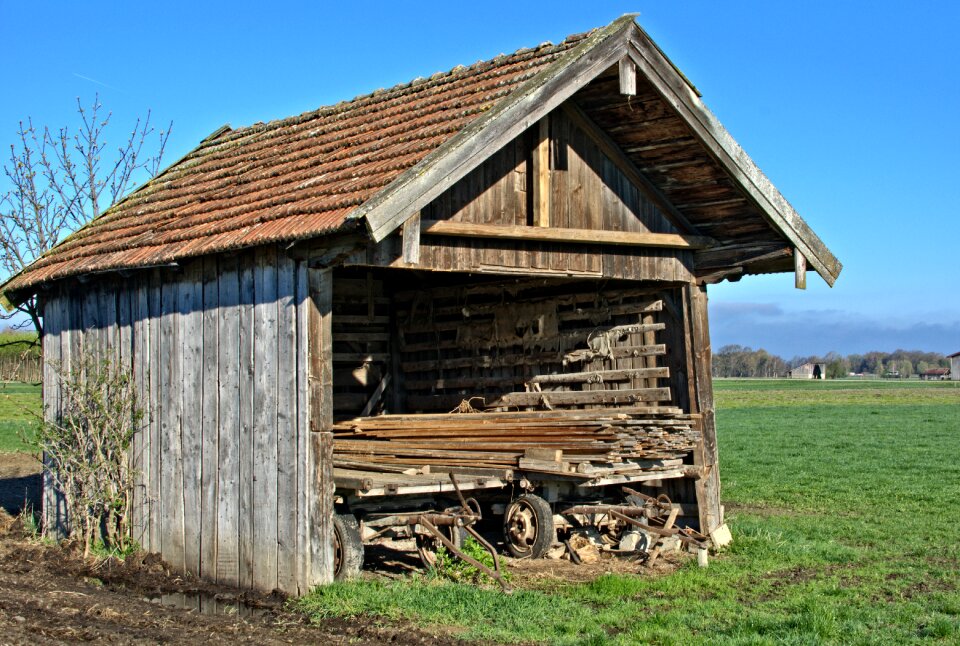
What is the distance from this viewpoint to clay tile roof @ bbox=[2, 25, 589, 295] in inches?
385

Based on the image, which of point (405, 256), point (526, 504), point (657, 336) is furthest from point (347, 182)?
point (657, 336)

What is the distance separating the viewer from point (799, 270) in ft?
38.0

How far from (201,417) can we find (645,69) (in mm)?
5516

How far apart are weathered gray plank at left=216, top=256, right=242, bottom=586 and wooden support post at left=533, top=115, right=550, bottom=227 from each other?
9.86 ft

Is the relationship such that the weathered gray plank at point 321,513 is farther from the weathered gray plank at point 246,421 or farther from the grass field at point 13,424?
the grass field at point 13,424

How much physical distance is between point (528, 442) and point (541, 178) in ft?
9.01

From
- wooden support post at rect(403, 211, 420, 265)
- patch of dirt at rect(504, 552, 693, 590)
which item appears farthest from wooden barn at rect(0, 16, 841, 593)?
patch of dirt at rect(504, 552, 693, 590)

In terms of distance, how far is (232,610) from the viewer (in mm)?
9305

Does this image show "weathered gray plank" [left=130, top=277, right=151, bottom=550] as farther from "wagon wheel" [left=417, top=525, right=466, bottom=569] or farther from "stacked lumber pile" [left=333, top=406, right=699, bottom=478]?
"wagon wheel" [left=417, top=525, right=466, bottom=569]

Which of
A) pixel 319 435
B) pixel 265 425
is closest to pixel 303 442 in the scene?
pixel 319 435

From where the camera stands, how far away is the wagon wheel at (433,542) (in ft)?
34.7

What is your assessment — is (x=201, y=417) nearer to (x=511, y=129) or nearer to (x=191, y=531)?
(x=191, y=531)

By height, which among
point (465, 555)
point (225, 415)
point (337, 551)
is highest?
point (225, 415)

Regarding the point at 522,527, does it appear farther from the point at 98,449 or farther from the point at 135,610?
the point at 98,449
